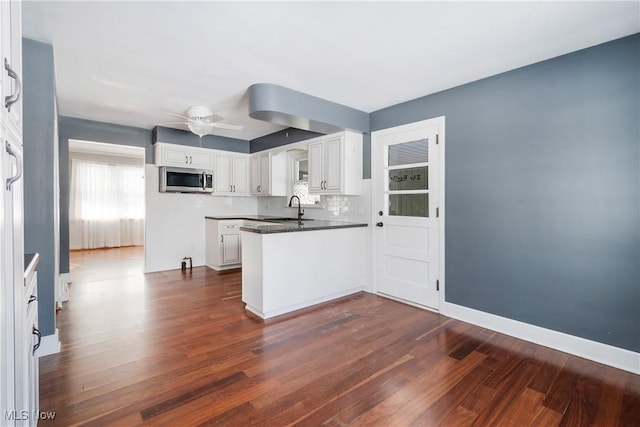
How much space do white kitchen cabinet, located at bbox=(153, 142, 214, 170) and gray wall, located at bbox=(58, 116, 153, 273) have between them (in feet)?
0.94

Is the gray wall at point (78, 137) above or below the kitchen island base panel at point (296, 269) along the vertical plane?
Result: above

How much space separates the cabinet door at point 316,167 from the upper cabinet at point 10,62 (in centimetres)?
339

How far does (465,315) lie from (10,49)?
365cm

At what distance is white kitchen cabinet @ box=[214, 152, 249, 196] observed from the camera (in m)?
5.66

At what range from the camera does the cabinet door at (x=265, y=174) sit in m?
5.49

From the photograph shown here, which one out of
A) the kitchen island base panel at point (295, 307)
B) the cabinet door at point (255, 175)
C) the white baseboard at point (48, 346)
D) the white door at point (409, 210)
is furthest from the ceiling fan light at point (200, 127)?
the white baseboard at point (48, 346)

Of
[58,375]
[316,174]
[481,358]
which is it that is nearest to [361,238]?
[316,174]

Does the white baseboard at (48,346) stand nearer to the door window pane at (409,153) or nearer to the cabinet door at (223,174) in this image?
the cabinet door at (223,174)

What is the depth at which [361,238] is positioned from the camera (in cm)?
402

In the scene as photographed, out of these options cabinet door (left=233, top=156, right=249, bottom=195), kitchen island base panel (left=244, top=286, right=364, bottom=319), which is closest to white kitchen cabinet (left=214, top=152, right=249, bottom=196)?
cabinet door (left=233, top=156, right=249, bottom=195)

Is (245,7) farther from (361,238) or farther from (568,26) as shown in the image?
(361,238)

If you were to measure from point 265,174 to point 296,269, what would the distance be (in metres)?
2.74

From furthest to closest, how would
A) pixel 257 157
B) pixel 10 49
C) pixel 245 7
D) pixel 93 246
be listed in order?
pixel 93 246, pixel 257 157, pixel 245 7, pixel 10 49

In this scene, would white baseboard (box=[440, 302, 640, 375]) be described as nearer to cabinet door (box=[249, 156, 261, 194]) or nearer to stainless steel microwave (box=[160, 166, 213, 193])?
cabinet door (box=[249, 156, 261, 194])
